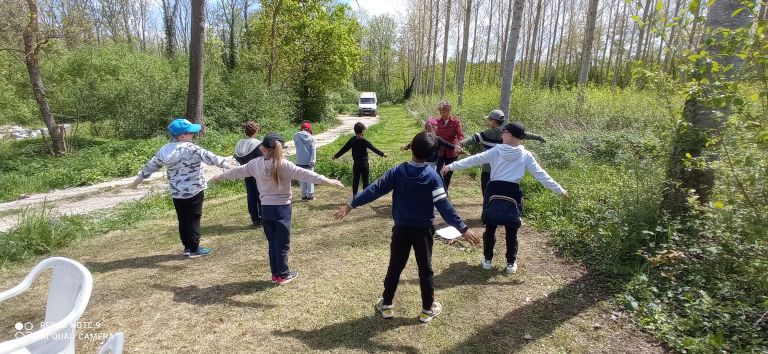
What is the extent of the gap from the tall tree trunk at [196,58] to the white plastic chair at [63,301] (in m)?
10.5

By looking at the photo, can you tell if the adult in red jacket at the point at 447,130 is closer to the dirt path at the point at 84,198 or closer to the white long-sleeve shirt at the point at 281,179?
the white long-sleeve shirt at the point at 281,179

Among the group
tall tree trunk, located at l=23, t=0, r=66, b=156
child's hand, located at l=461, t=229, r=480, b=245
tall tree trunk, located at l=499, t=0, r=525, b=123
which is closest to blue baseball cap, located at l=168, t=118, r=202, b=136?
child's hand, located at l=461, t=229, r=480, b=245

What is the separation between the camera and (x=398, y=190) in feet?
11.6

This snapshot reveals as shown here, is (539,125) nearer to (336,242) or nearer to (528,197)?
(528,197)

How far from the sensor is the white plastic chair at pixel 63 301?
183 centimetres

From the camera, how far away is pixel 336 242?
5.81 metres

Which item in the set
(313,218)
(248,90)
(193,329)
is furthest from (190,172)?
(248,90)

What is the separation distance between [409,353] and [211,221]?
4.98 meters

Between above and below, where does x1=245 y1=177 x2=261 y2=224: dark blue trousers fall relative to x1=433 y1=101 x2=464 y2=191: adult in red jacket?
below

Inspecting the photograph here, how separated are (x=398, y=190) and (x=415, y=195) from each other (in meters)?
0.16

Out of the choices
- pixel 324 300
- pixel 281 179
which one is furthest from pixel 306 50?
pixel 324 300

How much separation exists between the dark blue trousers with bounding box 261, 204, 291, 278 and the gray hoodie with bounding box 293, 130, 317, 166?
10.3 ft

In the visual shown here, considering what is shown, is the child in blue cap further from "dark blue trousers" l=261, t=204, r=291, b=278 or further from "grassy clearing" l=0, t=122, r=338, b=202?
"grassy clearing" l=0, t=122, r=338, b=202

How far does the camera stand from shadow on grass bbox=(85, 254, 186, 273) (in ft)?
16.7
